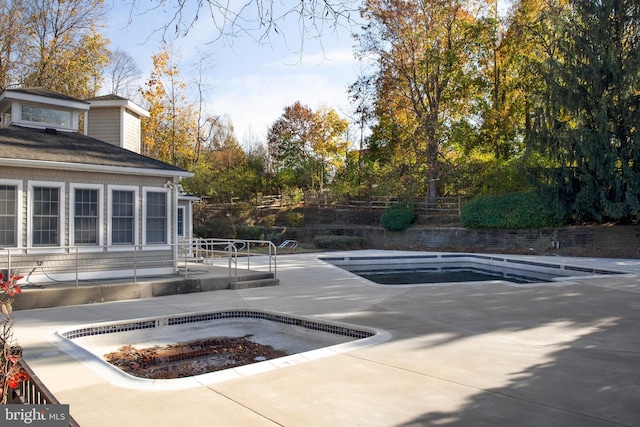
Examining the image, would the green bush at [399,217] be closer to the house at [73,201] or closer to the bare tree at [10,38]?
the house at [73,201]

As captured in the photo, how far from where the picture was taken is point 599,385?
15.1 ft

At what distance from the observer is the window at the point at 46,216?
10.8 metres

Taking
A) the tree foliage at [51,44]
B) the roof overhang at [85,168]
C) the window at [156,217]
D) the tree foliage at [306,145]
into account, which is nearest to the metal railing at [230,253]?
the window at [156,217]

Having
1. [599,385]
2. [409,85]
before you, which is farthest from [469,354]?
[409,85]

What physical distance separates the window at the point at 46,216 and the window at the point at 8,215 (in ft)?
1.18

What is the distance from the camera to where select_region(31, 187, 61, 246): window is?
1082cm

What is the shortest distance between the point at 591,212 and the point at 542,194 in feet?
7.11

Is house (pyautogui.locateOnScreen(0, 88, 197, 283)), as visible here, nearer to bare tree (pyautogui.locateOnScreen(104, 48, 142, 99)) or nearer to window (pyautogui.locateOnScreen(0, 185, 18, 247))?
window (pyautogui.locateOnScreen(0, 185, 18, 247))

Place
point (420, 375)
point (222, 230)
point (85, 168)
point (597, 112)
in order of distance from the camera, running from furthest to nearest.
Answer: point (222, 230) < point (597, 112) < point (85, 168) < point (420, 375)

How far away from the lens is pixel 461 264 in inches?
799

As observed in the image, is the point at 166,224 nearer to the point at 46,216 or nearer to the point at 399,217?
the point at 46,216

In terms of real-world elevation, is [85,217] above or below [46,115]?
below

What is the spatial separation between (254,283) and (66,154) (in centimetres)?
534

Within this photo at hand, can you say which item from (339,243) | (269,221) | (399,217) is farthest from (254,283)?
(269,221)
